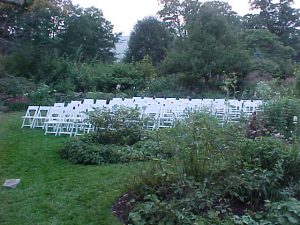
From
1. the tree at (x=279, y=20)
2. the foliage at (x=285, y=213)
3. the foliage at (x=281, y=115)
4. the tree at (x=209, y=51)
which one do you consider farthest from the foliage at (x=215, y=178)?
the tree at (x=279, y=20)

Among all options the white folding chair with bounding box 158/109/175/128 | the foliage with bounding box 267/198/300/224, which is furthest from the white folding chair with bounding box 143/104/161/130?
the foliage with bounding box 267/198/300/224

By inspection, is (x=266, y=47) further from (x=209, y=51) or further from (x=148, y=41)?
(x=209, y=51)

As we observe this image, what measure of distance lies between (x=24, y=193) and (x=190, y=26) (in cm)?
1479

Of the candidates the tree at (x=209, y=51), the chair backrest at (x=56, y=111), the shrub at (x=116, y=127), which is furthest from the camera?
the tree at (x=209, y=51)

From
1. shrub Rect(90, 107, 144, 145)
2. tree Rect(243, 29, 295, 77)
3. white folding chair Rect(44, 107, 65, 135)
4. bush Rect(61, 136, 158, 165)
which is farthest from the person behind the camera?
tree Rect(243, 29, 295, 77)

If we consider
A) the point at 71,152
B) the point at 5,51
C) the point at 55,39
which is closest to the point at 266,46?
the point at 55,39

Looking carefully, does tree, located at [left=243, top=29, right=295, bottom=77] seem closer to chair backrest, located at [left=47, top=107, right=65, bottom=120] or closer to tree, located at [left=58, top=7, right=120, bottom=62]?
tree, located at [left=58, top=7, right=120, bottom=62]

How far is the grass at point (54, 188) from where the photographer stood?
5.14 meters

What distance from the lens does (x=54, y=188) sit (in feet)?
20.5

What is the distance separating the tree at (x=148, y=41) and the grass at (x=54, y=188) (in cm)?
1922

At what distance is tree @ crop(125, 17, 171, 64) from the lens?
2797cm

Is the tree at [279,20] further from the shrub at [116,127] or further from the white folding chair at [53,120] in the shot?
the shrub at [116,127]

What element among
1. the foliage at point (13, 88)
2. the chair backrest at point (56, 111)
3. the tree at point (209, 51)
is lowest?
the chair backrest at point (56, 111)

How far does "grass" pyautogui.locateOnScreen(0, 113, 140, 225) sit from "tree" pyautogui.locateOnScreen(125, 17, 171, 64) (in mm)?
19216
